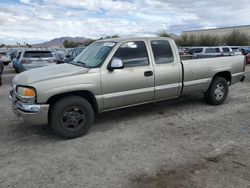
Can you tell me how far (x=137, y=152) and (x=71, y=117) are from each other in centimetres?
143

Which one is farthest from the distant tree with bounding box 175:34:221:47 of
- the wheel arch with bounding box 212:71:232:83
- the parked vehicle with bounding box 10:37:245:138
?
the parked vehicle with bounding box 10:37:245:138

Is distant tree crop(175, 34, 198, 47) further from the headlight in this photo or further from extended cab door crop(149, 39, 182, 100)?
the headlight

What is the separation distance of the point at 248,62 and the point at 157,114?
19.3 meters

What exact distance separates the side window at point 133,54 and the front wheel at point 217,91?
2.35 m

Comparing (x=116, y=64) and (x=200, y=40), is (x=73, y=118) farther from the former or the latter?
(x=200, y=40)

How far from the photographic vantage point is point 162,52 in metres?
5.98

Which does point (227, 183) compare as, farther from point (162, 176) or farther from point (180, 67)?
point (180, 67)

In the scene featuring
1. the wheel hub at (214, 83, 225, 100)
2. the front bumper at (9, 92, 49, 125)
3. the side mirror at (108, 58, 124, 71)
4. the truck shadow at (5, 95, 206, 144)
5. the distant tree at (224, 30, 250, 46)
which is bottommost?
the truck shadow at (5, 95, 206, 144)

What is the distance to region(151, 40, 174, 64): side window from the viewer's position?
5.84 m

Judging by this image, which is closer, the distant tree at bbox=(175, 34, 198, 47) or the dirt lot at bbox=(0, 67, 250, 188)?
the dirt lot at bbox=(0, 67, 250, 188)

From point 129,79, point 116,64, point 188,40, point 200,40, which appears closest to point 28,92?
point 116,64

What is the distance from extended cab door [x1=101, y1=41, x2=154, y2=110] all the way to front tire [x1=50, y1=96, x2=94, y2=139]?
47 centimetres

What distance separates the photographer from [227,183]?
3.32 meters

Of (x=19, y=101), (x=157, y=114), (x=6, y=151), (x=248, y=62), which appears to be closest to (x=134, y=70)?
(x=157, y=114)
